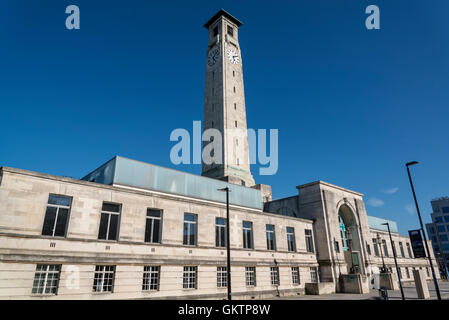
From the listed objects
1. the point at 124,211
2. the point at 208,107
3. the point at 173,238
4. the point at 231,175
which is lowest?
the point at 173,238

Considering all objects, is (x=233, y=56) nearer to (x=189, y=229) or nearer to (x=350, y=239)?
(x=350, y=239)

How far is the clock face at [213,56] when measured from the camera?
190 feet

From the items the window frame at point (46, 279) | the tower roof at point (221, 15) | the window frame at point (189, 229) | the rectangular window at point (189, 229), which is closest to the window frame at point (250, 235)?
the window frame at point (189, 229)

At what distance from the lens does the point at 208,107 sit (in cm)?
5469

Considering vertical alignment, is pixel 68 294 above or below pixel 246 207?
below

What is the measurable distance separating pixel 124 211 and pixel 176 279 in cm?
678

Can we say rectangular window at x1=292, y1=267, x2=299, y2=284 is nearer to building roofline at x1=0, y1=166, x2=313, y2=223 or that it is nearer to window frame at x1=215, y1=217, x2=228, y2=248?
building roofline at x1=0, y1=166, x2=313, y2=223

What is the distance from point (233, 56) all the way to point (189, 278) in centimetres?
4712

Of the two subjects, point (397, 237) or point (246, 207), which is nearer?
point (246, 207)

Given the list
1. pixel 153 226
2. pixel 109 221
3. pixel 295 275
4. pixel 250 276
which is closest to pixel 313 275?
pixel 295 275

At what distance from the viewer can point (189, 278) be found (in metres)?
23.5

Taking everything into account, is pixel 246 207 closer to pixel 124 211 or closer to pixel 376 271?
pixel 124 211

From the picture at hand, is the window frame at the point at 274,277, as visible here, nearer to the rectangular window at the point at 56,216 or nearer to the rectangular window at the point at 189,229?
the rectangular window at the point at 189,229

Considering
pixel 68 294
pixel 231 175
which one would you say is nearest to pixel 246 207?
pixel 231 175
